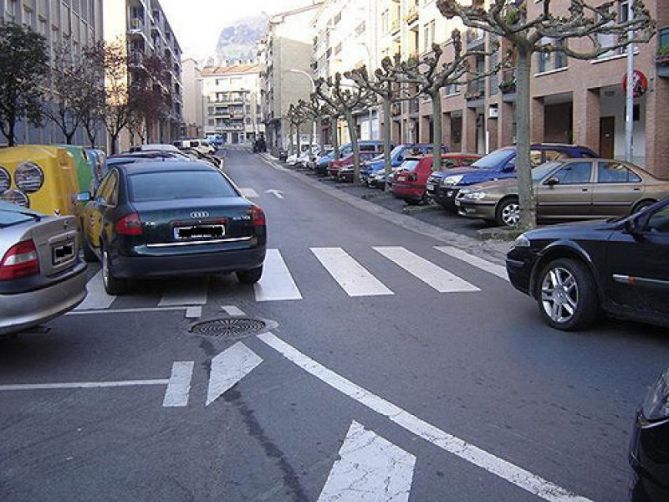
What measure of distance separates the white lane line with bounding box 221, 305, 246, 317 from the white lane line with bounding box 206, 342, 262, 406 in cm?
126

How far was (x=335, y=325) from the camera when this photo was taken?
24.7 feet

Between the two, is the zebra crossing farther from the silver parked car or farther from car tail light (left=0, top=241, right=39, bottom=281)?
car tail light (left=0, top=241, right=39, bottom=281)

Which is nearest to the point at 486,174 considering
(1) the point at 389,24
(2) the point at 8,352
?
(2) the point at 8,352

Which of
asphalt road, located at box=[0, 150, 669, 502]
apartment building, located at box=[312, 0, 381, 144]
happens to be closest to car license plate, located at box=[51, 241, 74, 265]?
asphalt road, located at box=[0, 150, 669, 502]

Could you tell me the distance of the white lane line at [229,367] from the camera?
18.1ft

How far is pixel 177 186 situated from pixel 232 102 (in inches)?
6352

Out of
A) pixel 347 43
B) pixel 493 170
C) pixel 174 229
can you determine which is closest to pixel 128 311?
pixel 174 229

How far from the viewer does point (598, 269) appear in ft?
22.9

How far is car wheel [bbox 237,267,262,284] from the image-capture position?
375 inches

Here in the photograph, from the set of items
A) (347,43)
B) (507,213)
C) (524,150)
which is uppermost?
(347,43)

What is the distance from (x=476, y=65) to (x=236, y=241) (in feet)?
109

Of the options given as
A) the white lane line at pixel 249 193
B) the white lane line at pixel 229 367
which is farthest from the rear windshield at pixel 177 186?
the white lane line at pixel 249 193

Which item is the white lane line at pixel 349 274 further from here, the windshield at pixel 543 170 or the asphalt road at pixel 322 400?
the windshield at pixel 543 170

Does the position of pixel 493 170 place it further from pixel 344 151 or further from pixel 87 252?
pixel 344 151
